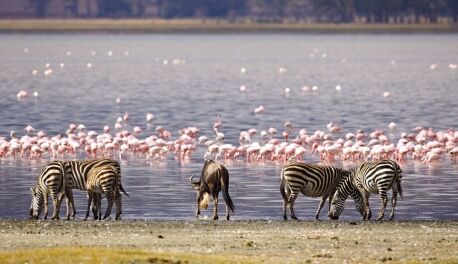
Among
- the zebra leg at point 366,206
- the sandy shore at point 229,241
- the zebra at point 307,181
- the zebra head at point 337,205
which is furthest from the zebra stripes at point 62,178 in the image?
the zebra leg at point 366,206

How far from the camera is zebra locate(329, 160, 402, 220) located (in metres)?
25.0

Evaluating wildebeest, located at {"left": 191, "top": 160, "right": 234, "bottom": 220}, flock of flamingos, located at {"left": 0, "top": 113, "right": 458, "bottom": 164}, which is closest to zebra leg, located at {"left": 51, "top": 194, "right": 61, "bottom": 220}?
wildebeest, located at {"left": 191, "top": 160, "right": 234, "bottom": 220}

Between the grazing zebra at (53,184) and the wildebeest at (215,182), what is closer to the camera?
the grazing zebra at (53,184)

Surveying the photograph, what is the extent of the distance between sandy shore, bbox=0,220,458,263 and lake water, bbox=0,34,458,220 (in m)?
2.85

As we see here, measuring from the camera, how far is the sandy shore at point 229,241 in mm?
18547

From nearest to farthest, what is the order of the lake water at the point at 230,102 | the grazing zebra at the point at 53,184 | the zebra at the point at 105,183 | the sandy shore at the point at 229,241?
the sandy shore at the point at 229,241 → the zebra at the point at 105,183 → the grazing zebra at the point at 53,184 → the lake water at the point at 230,102

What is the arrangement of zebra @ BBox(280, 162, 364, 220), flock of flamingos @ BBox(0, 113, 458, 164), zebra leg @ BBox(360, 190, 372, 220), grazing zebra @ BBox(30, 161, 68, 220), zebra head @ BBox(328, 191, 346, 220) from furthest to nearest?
flock of flamingos @ BBox(0, 113, 458, 164)
zebra head @ BBox(328, 191, 346, 220)
zebra leg @ BBox(360, 190, 372, 220)
zebra @ BBox(280, 162, 364, 220)
grazing zebra @ BBox(30, 161, 68, 220)

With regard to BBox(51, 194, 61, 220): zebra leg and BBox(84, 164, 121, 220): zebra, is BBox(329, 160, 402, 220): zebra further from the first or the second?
BBox(51, 194, 61, 220): zebra leg

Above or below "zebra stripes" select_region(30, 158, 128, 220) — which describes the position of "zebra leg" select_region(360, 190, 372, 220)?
below

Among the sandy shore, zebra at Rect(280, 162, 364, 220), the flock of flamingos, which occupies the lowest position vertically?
the sandy shore

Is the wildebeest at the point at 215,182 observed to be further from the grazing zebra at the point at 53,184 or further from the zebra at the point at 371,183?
the grazing zebra at the point at 53,184

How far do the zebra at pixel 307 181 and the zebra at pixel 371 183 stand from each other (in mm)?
171

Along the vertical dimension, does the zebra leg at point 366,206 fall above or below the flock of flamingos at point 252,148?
below

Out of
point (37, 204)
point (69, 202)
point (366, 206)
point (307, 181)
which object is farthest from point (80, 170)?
point (366, 206)
